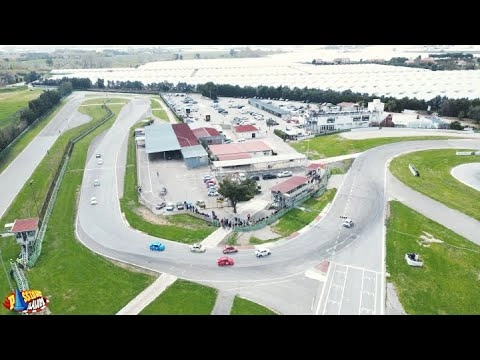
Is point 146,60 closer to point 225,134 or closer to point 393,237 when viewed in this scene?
point 225,134

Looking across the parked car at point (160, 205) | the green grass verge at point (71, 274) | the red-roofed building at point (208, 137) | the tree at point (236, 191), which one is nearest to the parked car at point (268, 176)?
the tree at point (236, 191)

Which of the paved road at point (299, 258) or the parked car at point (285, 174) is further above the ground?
the parked car at point (285, 174)

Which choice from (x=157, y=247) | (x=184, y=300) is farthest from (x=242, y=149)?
(x=184, y=300)

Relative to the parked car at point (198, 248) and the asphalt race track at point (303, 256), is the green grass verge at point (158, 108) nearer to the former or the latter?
the asphalt race track at point (303, 256)

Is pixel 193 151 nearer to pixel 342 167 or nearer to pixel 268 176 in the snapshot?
pixel 268 176

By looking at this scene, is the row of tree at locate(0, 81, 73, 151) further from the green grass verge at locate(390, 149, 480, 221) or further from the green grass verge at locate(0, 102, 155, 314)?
the green grass verge at locate(390, 149, 480, 221)

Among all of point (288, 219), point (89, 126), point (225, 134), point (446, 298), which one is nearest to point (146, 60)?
point (89, 126)
